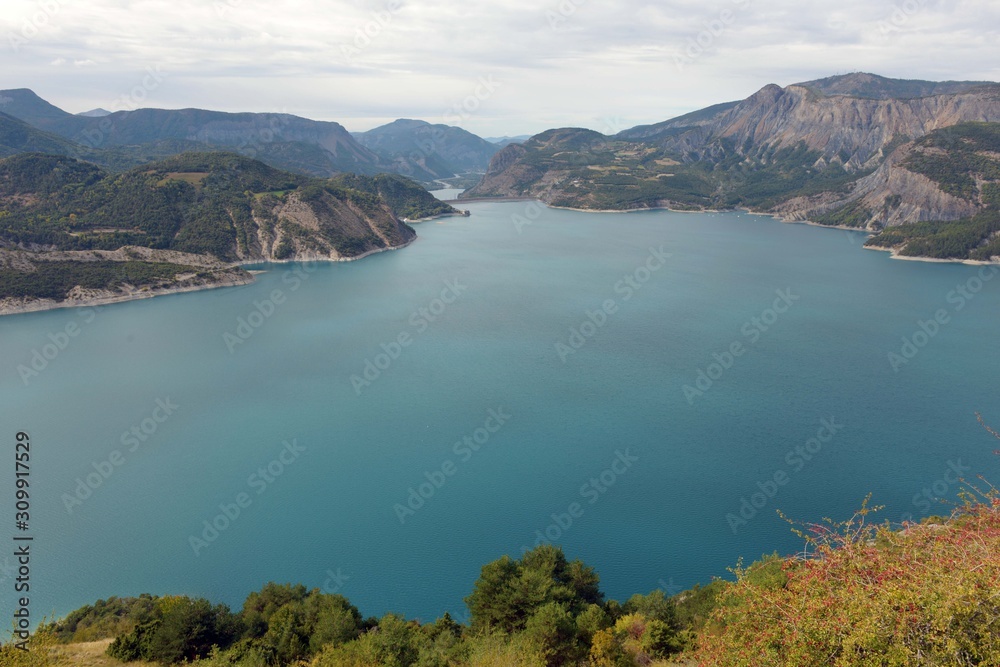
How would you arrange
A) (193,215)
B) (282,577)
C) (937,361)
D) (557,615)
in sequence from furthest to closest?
(193,215) < (937,361) < (282,577) < (557,615)

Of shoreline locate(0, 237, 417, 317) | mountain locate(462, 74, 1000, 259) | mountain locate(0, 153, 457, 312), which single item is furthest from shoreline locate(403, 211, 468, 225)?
shoreline locate(0, 237, 417, 317)

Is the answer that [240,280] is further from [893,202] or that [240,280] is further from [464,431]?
[893,202]

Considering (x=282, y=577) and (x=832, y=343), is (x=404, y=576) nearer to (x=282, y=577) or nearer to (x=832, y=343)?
(x=282, y=577)

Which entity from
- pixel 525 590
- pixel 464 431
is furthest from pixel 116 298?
pixel 525 590

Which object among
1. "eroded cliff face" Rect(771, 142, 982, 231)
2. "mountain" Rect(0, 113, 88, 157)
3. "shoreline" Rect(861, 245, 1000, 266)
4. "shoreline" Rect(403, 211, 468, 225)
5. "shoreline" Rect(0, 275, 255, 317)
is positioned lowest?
"shoreline" Rect(861, 245, 1000, 266)

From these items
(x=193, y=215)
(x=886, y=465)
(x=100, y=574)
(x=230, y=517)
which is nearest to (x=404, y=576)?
(x=230, y=517)

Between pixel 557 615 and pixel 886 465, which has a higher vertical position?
pixel 557 615

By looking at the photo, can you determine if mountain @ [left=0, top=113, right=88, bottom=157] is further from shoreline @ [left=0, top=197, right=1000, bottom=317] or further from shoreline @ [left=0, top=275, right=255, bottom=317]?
shoreline @ [left=0, top=275, right=255, bottom=317]
